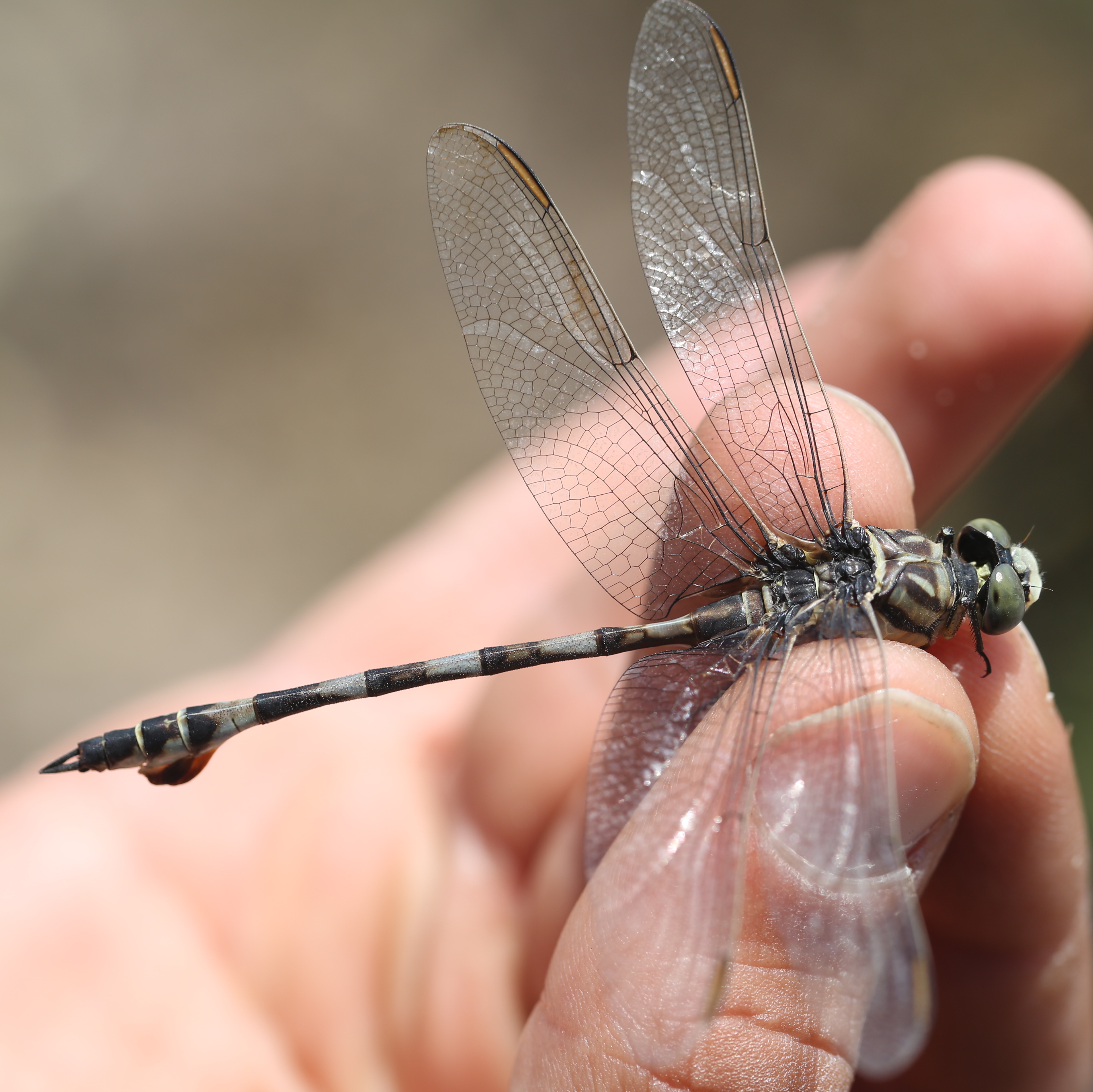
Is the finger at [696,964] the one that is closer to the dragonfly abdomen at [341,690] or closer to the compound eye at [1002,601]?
the compound eye at [1002,601]

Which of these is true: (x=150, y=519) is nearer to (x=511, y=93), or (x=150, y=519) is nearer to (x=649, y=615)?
(x=511, y=93)

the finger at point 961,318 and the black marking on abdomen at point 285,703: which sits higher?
the finger at point 961,318

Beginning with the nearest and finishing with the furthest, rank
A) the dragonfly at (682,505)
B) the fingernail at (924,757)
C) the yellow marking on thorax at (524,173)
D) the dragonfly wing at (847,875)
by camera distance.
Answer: the dragonfly wing at (847,875), the fingernail at (924,757), the dragonfly at (682,505), the yellow marking on thorax at (524,173)

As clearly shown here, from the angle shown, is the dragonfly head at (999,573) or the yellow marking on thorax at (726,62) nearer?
the dragonfly head at (999,573)

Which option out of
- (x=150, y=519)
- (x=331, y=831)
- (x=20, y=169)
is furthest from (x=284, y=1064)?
(x=20, y=169)

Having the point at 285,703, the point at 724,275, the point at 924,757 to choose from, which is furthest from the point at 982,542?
the point at 285,703

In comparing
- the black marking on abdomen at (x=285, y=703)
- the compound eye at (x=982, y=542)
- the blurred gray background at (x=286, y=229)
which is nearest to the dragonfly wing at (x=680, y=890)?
the compound eye at (x=982, y=542)

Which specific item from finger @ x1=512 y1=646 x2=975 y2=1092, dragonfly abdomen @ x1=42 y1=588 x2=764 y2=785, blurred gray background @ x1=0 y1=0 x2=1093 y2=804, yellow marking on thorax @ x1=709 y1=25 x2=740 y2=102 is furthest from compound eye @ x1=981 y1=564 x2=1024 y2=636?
blurred gray background @ x1=0 y1=0 x2=1093 y2=804

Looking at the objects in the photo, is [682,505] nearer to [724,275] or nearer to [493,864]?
[724,275]
